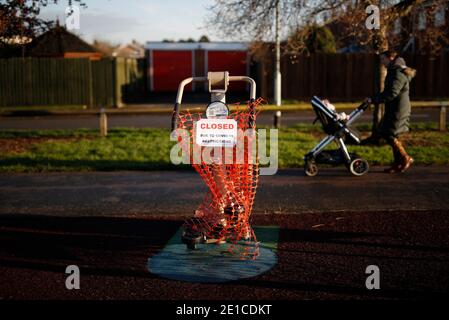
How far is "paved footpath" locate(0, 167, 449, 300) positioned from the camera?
470cm

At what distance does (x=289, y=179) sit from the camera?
9.01m

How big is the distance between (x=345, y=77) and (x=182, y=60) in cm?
1621

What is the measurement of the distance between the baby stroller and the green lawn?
944 millimetres

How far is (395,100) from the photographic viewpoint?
9273mm

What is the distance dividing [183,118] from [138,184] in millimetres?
2926

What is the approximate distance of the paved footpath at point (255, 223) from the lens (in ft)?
15.4

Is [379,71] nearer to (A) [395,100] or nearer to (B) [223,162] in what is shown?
(A) [395,100]

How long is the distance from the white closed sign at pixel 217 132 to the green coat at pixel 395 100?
4274 millimetres

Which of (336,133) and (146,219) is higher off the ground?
(336,133)

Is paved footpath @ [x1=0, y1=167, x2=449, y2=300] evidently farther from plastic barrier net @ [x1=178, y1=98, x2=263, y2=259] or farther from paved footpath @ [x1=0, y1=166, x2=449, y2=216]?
plastic barrier net @ [x1=178, y1=98, x2=263, y2=259]

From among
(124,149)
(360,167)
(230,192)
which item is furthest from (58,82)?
(230,192)

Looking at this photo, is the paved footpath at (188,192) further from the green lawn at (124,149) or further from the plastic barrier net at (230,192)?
the plastic barrier net at (230,192)
